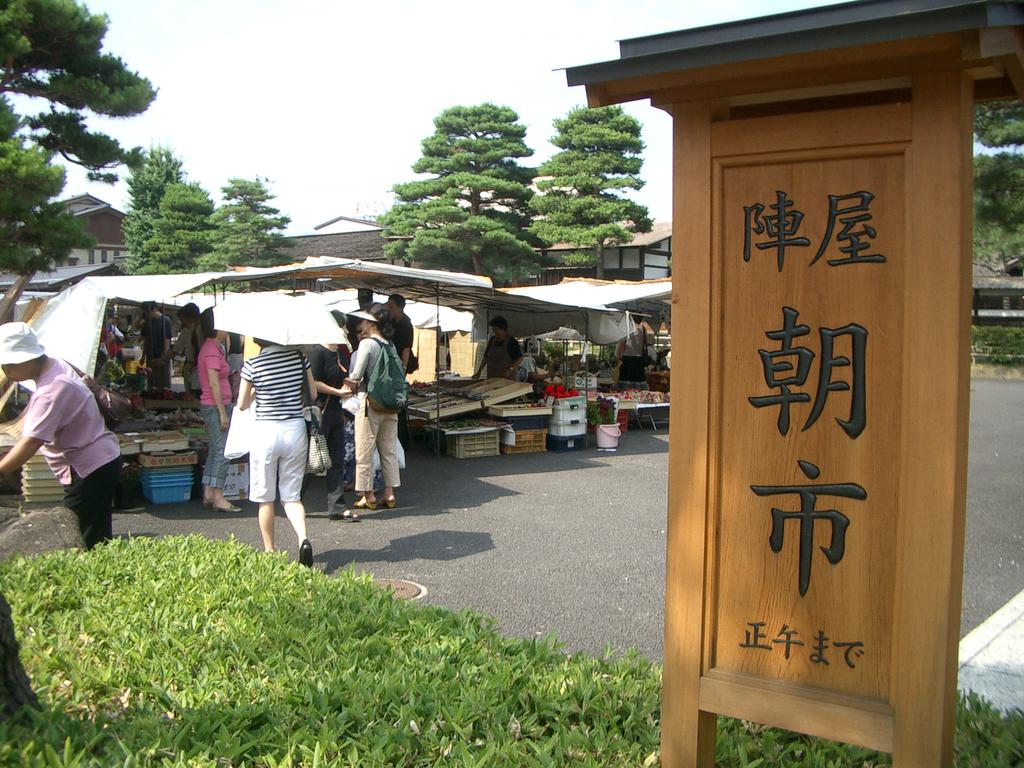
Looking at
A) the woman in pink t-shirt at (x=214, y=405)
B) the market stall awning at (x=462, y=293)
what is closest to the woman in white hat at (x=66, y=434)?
the woman in pink t-shirt at (x=214, y=405)

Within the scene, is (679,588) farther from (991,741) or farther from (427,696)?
(991,741)

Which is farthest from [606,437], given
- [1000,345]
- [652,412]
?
[1000,345]

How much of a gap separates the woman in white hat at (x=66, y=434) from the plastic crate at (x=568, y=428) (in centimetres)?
840

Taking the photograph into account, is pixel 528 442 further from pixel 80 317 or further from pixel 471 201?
pixel 471 201

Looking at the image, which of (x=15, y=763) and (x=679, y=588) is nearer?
(x=15, y=763)

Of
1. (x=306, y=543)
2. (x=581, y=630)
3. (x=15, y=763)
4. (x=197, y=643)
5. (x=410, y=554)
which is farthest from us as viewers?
(x=410, y=554)

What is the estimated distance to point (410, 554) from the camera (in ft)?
23.9

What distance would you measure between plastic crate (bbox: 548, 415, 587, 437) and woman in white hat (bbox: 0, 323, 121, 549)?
331 inches

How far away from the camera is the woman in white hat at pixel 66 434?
4.73 meters

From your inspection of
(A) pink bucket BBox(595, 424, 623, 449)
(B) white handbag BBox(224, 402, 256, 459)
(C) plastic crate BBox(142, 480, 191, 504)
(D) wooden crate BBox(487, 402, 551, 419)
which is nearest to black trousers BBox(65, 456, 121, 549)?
(B) white handbag BBox(224, 402, 256, 459)

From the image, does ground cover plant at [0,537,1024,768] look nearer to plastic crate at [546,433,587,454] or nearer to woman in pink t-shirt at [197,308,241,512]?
woman in pink t-shirt at [197,308,241,512]

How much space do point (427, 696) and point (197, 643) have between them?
118 centimetres

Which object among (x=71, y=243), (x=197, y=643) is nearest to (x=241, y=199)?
(x=71, y=243)

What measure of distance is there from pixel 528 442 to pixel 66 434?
337 inches
